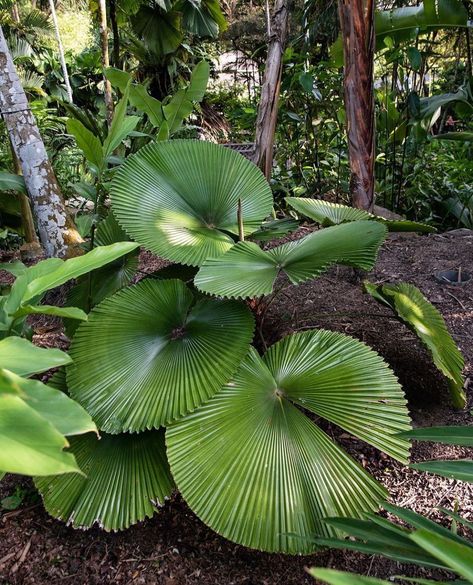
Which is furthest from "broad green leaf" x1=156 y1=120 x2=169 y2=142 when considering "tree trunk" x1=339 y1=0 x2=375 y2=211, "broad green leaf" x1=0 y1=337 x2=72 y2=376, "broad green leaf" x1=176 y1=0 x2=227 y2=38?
"broad green leaf" x1=176 y1=0 x2=227 y2=38

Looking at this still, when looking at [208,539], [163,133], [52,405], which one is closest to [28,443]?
[52,405]

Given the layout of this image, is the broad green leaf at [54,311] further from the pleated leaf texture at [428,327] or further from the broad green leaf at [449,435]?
the pleated leaf texture at [428,327]

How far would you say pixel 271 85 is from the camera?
2.25 m

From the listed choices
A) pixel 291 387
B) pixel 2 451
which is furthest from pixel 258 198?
pixel 2 451

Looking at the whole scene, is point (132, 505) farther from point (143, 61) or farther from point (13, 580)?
point (143, 61)

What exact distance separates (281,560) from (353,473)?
339 mm

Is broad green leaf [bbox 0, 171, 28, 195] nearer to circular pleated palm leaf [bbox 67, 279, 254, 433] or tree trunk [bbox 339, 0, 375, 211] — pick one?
circular pleated palm leaf [bbox 67, 279, 254, 433]

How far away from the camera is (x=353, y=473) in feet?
3.83

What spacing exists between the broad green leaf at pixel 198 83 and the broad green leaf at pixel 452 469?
7.18ft

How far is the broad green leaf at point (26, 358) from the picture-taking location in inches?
30.3

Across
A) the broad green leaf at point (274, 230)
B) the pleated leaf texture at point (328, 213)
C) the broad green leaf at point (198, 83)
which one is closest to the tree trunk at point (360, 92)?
the pleated leaf texture at point (328, 213)

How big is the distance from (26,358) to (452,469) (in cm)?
→ 76

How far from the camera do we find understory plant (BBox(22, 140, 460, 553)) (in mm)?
1140

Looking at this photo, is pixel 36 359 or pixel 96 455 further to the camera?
pixel 96 455
